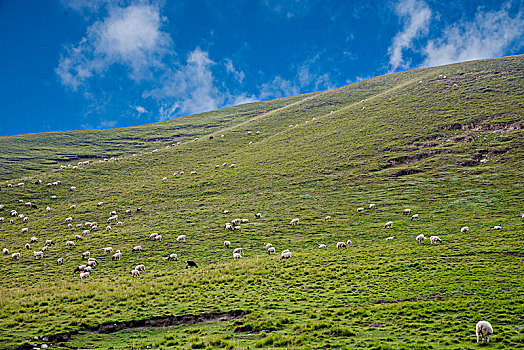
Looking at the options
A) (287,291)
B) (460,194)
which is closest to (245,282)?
(287,291)

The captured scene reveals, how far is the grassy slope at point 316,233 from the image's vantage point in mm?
14516

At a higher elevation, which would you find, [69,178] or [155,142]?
[155,142]

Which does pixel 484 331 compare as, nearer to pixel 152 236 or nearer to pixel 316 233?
pixel 316 233

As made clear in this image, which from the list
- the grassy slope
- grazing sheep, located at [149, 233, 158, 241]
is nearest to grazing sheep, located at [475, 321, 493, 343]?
the grassy slope

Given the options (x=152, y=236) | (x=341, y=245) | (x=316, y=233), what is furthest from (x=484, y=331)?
(x=152, y=236)

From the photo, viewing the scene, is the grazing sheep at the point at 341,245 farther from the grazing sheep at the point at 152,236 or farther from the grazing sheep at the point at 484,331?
the grazing sheep at the point at 152,236

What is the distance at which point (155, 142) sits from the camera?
380 feet

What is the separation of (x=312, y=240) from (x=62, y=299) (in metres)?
24.2

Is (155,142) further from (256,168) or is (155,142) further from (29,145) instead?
(256,168)

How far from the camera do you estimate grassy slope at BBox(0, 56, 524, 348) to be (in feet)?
47.6

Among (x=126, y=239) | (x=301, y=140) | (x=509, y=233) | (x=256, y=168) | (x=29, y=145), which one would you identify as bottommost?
(x=509, y=233)

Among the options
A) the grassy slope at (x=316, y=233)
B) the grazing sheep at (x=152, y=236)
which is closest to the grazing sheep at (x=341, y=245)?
the grassy slope at (x=316, y=233)

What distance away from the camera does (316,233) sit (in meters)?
35.4

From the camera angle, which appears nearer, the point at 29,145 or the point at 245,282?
the point at 245,282
